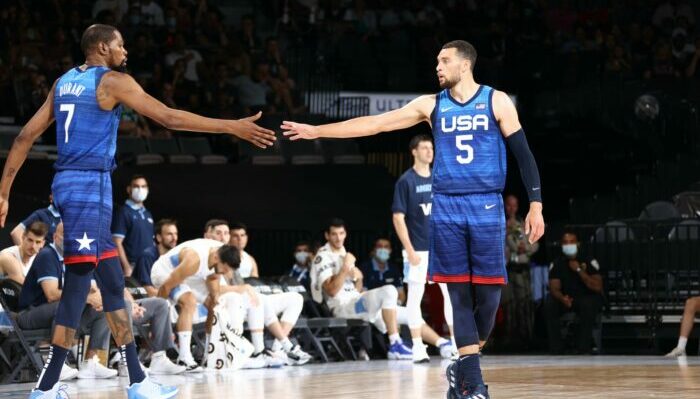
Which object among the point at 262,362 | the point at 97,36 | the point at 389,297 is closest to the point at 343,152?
the point at 389,297

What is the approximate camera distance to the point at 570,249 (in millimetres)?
15219

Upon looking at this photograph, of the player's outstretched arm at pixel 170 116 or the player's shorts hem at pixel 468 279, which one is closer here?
the player's outstretched arm at pixel 170 116

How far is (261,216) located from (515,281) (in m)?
3.34

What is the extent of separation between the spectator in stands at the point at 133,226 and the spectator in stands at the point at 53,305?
1.96 m

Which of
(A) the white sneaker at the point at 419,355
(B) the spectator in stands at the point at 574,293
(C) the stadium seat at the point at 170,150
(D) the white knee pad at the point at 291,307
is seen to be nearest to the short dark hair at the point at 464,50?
(A) the white sneaker at the point at 419,355

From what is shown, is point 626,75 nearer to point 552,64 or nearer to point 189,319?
point 552,64

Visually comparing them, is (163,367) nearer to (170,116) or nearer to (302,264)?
(302,264)

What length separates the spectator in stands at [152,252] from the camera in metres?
12.7

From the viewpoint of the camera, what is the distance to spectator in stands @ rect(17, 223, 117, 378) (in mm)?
10703

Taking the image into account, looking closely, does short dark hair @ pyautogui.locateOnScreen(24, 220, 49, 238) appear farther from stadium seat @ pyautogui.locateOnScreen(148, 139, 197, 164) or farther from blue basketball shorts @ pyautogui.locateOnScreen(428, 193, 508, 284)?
stadium seat @ pyautogui.locateOnScreen(148, 139, 197, 164)

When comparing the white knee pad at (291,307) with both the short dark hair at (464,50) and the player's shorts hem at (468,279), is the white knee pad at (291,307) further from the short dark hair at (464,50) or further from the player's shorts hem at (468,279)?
the short dark hair at (464,50)

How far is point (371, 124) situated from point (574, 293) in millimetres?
7914

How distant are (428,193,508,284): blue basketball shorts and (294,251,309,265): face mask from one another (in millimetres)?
7227

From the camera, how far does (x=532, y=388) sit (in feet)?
28.9
